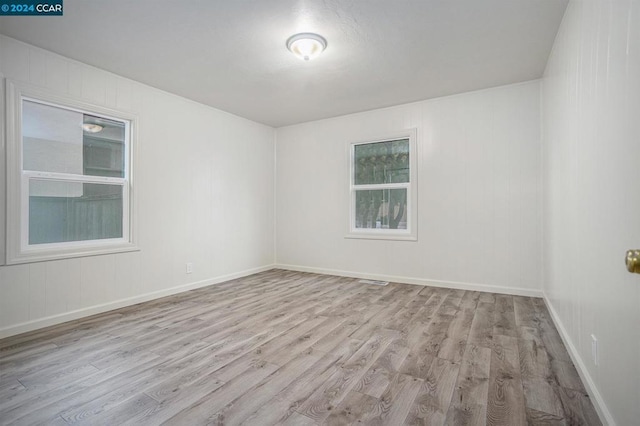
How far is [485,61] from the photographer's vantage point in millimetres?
3215

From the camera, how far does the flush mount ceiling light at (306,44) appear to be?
2693mm

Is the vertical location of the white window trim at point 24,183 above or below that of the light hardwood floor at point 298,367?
above

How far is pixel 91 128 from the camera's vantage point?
3316mm

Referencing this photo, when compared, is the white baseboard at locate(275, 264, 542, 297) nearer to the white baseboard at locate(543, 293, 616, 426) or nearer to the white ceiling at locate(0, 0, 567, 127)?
the white baseboard at locate(543, 293, 616, 426)

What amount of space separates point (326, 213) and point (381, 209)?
963 millimetres

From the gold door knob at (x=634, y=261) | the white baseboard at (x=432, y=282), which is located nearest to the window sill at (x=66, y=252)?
the white baseboard at (x=432, y=282)

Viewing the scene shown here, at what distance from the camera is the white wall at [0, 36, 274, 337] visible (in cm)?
283

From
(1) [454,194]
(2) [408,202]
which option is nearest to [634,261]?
(1) [454,194]

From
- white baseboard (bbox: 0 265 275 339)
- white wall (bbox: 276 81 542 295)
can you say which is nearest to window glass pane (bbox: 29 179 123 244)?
white baseboard (bbox: 0 265 275 339)

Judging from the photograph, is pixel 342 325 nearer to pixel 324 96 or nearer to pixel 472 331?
pixel 472 331

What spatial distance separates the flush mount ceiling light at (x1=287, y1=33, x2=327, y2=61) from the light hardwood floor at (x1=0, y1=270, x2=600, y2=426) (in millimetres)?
2567

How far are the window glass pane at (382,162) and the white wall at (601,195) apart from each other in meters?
2.12

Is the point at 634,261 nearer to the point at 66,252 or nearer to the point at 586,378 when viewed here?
the point at 586,378

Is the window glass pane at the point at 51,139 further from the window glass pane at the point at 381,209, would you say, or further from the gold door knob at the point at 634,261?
the gold door knob at the point at 634,261
